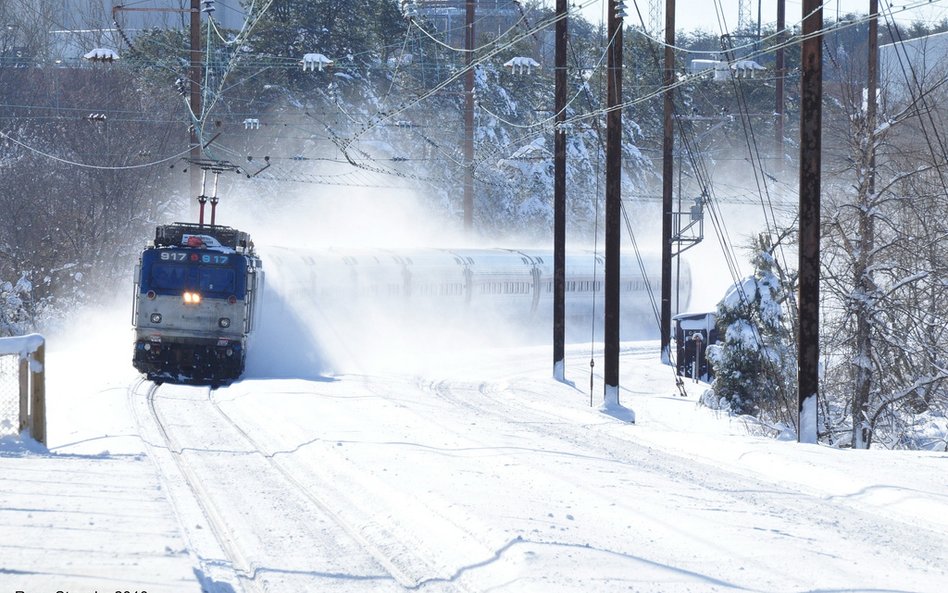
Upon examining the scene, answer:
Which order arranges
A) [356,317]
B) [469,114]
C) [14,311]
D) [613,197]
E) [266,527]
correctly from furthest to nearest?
[469,114]
[14,311]
[356,317]
[613,197]
[266,527]

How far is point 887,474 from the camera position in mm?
12555

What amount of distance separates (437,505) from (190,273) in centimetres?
1520

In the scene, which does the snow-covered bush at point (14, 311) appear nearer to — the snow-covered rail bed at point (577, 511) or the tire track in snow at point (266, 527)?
the snow-covered rail bed at point (577, 511)

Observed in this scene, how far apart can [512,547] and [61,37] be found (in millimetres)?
71439

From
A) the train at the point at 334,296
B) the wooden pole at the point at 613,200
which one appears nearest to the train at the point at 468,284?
the train at the point at 334,296

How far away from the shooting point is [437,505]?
406 inches

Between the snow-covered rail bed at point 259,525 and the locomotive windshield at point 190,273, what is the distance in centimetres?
857

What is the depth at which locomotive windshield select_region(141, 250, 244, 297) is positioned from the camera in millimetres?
24156

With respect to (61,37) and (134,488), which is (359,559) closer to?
(134,488)

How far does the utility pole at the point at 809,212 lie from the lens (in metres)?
16.9

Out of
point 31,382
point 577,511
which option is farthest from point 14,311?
Result: point 577,511

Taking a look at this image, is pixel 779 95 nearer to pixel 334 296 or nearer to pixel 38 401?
pixel 334 296

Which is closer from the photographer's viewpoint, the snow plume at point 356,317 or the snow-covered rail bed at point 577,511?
the snow-covered rail bed at point 577,511

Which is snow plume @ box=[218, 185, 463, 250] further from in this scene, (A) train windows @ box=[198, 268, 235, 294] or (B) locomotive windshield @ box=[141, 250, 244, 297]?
(A) train windows @ box=[198, 268, 235, 294]
